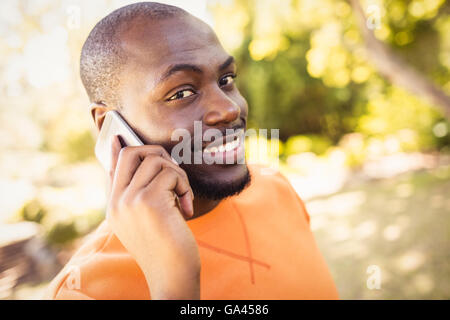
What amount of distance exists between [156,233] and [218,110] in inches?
20.8

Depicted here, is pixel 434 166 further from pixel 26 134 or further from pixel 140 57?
pixel 26 134

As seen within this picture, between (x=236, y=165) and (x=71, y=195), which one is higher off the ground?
(x=71, y=195)

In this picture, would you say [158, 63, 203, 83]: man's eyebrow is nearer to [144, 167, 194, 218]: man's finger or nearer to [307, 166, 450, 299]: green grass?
[144, 167, 194, 218]: man's finger

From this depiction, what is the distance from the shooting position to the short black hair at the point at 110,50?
47.3 inches

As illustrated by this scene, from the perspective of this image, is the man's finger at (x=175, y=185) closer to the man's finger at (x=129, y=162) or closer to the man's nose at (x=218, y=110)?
the man's finger at (x=129, y=162)

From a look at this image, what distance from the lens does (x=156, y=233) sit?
90cm

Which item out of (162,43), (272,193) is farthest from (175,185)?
(272,193)

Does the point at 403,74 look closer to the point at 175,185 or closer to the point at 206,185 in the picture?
the point at 206,185

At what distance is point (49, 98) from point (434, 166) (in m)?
8.67

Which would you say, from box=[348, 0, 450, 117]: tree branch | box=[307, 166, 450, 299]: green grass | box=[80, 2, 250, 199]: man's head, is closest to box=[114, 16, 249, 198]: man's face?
box=[80, 2, 250, 199]: man's head

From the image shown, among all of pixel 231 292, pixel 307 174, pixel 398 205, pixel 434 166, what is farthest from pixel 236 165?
pixel 434 166

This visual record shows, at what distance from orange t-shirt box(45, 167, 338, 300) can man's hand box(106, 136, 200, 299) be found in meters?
0.27

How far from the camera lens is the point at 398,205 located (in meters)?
5.23
